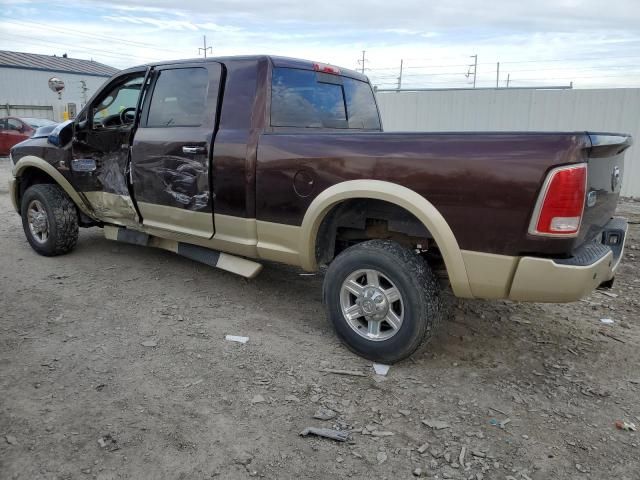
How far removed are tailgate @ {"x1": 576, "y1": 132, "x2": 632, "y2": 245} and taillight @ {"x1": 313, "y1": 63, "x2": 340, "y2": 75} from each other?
7.62 feet

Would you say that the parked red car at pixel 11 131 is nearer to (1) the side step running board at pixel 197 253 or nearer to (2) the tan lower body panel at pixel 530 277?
(1) the side step running board at pixel 197 253

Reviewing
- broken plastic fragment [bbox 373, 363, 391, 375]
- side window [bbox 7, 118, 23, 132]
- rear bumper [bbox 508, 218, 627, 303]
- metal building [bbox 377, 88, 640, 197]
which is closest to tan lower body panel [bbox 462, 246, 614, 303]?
rear bumper [bbox 508, 218, 627, 303]

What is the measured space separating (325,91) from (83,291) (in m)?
2.75

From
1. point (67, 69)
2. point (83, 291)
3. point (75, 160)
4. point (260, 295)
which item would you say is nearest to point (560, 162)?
point (260, 295)

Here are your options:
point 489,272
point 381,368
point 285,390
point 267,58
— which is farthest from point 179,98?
point 489,272

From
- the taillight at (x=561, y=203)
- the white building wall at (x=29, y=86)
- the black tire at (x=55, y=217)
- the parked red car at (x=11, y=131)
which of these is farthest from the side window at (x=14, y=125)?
the taillight at (x=561, y=203)

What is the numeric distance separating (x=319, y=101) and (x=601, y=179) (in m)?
2.25

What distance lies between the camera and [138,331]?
395 centimetres

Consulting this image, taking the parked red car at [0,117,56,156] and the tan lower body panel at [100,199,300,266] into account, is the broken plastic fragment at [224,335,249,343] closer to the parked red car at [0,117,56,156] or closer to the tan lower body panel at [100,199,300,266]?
the tan lower body panel at [100,199,300,266]

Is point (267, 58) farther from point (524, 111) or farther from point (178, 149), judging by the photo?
point (524, 111)

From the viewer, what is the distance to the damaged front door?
4855mm

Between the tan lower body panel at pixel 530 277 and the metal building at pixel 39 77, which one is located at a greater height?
the metal building at pixel 39 77

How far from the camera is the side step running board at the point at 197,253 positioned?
4.27 m

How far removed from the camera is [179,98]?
14.6 ft
